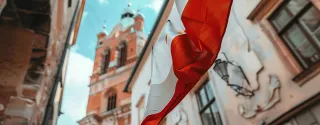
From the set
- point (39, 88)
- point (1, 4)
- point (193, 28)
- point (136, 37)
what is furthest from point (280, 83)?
point (136, 37)

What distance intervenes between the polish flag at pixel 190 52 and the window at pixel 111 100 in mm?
18848

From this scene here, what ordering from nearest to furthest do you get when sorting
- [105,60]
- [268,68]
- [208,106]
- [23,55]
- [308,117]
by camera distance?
[23,55], [308,117], [268,68], [208,106], [105,60]

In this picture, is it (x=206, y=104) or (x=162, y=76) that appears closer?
(x=162, y=76)

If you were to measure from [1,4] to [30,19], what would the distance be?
3.07ft

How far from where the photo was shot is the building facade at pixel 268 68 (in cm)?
Result: 411

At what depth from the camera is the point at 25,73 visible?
294 centimetres

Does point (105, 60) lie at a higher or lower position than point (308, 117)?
higher

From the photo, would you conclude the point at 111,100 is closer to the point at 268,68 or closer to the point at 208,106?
the point at 208,106

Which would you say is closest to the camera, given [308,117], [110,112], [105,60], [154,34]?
[308,117]

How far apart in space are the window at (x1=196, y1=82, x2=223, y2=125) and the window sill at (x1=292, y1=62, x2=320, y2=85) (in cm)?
223

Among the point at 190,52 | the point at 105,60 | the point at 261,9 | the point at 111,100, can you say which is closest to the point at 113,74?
the point at 111,100

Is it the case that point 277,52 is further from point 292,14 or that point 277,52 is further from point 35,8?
point 35,8

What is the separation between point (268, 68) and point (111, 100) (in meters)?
19.6

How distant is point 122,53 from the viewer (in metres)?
28.1
